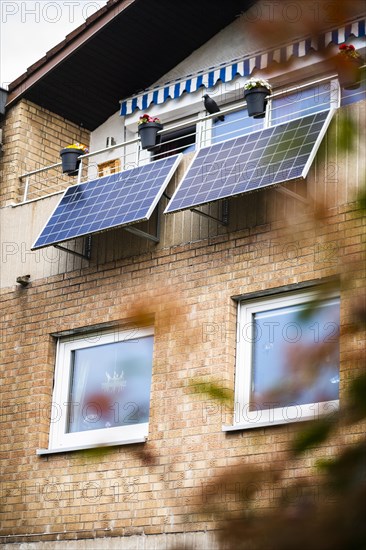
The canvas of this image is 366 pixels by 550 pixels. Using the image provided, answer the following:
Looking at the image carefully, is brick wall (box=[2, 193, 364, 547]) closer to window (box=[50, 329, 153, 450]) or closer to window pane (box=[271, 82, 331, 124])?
window (box=[50, 329, 153, 450])

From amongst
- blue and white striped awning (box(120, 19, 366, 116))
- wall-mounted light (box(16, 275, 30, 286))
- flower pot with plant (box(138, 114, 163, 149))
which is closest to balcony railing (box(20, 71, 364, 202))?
flower pot with plant (box(138, 114, 163, 149))

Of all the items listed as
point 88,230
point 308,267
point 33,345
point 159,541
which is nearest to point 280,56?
point 308,267

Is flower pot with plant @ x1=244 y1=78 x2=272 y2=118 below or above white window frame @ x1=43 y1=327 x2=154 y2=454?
above

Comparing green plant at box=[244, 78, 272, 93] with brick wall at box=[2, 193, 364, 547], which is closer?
brick wall at box=[2, 193, 364, 547]

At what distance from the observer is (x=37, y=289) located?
1185 centimetres

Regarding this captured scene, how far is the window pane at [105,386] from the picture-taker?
10.4 m

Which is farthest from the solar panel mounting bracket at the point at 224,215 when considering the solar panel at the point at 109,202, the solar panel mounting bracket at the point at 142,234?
the solar panel mounting bracket at the point at 142,234

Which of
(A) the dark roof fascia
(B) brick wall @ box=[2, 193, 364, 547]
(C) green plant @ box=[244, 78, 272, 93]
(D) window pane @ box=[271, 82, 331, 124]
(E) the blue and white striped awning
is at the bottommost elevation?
(B) brick wall @ box=[2, 193, 364, 547]

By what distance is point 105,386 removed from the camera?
1080cm

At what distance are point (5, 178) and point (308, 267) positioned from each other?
15.9 ft

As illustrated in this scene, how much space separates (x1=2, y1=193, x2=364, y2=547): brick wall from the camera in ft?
31.3

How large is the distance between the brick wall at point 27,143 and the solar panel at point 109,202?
4.32ft

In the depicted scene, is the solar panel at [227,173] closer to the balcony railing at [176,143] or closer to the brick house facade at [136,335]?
the brick house facade at [136,335]

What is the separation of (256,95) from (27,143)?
3599 millimetres
